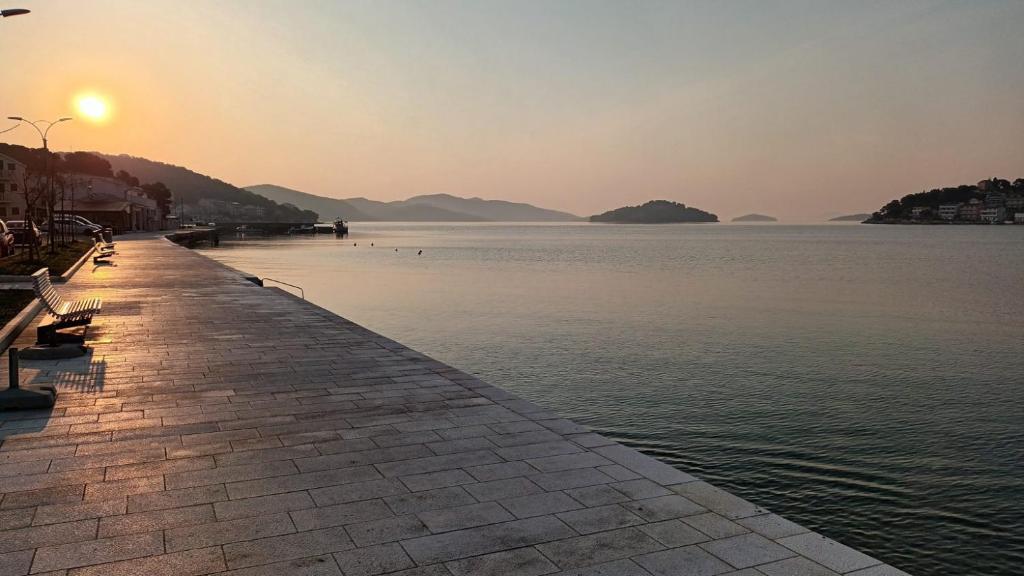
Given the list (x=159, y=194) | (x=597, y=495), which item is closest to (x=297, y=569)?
(x=597, y=495)

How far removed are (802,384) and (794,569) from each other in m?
12.6

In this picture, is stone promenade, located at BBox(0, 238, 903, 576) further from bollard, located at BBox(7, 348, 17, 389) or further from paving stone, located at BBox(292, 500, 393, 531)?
bollard, located at BBox(7, 348, 17, 389)

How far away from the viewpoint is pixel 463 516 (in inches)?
217

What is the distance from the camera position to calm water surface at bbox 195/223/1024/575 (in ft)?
31.5

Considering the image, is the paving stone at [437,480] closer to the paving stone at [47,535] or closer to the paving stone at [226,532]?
the paving stone at [226,532]

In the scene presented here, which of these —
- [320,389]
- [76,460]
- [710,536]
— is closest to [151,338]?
[320,389]

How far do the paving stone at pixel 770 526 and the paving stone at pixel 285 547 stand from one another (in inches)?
112

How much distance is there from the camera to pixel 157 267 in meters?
32.6

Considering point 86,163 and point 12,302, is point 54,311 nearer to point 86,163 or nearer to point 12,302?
point 12,302

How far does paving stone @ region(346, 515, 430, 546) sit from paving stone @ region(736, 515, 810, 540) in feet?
7.65

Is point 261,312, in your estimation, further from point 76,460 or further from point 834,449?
point 834,449

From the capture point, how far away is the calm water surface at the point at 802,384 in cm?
961

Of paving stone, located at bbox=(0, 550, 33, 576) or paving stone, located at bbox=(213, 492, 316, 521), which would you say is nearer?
paving stone, located at bbox=(0, 550, 33, 576)

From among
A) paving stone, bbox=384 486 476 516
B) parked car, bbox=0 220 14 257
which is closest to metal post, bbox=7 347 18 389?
paving stone, bbox=384 486 476 516
